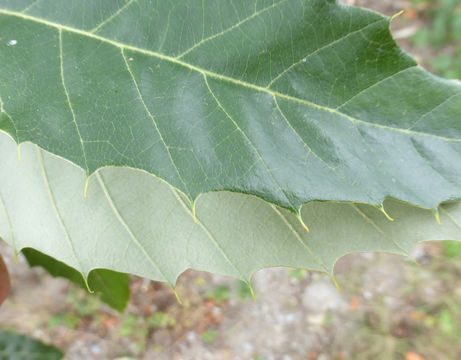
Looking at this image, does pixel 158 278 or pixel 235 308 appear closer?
pixel 158 278

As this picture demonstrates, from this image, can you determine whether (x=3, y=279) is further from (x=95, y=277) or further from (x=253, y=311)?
(x=253, y=311)

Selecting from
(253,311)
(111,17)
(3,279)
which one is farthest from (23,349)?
(253,311)

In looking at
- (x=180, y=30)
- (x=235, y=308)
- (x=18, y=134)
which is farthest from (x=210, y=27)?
(x=235, y=308)

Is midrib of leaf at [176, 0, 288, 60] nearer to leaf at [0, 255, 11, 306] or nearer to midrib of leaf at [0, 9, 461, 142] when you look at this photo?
midrib of leaf at [0, 9, 461, 142]

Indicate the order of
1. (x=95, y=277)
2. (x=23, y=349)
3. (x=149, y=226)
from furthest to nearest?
(x=23, y=349), (x=95, y=277), (x=149, y=226)

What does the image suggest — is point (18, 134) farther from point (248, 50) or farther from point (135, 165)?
point (248, 50)

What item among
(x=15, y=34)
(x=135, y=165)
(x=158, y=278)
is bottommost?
(x=158, y=278)

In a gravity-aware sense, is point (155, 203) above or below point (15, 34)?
below

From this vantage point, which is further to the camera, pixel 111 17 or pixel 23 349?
pixel 23 349
